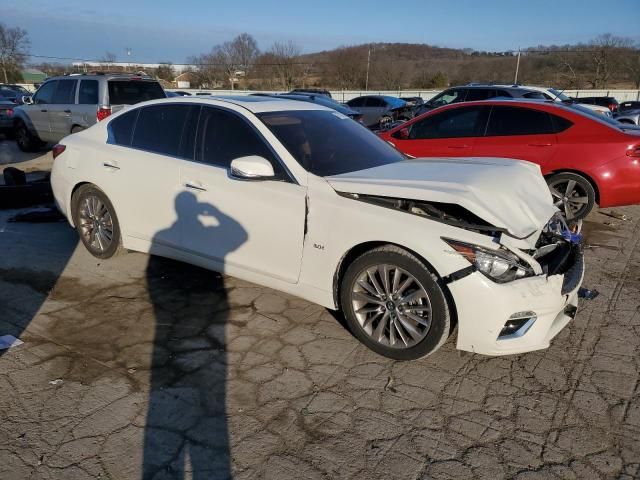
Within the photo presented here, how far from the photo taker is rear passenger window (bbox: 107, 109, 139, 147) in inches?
189

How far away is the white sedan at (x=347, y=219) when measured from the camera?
308 centimetres

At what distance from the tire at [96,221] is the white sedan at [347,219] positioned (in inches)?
1.9

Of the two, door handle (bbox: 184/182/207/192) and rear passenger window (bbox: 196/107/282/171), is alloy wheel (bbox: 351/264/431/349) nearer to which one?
rear passenger window (bbox: 196/107/282/171)

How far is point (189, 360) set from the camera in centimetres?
339

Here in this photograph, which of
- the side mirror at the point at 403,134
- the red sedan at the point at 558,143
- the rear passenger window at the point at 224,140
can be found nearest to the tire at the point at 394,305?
the rear passenger window at the point at 224,140

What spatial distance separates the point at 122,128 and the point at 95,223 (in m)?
1.01

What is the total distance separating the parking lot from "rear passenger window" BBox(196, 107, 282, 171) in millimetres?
1203

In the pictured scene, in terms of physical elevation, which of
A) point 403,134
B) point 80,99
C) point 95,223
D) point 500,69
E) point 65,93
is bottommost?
point 95,223

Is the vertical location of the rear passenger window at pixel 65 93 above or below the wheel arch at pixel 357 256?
above

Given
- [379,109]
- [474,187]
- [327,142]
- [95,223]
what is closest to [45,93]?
[95,223]

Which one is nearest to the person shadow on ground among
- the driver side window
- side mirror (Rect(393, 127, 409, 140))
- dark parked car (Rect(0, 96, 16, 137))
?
side mirror (Rect(393, 127, 409, 140))

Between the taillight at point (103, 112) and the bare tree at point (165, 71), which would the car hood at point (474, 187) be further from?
the bare tree at point (165, 71)

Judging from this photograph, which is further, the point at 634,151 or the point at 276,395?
the point at 634,151

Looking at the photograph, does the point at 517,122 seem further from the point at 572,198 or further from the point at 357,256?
the point at 357,256
